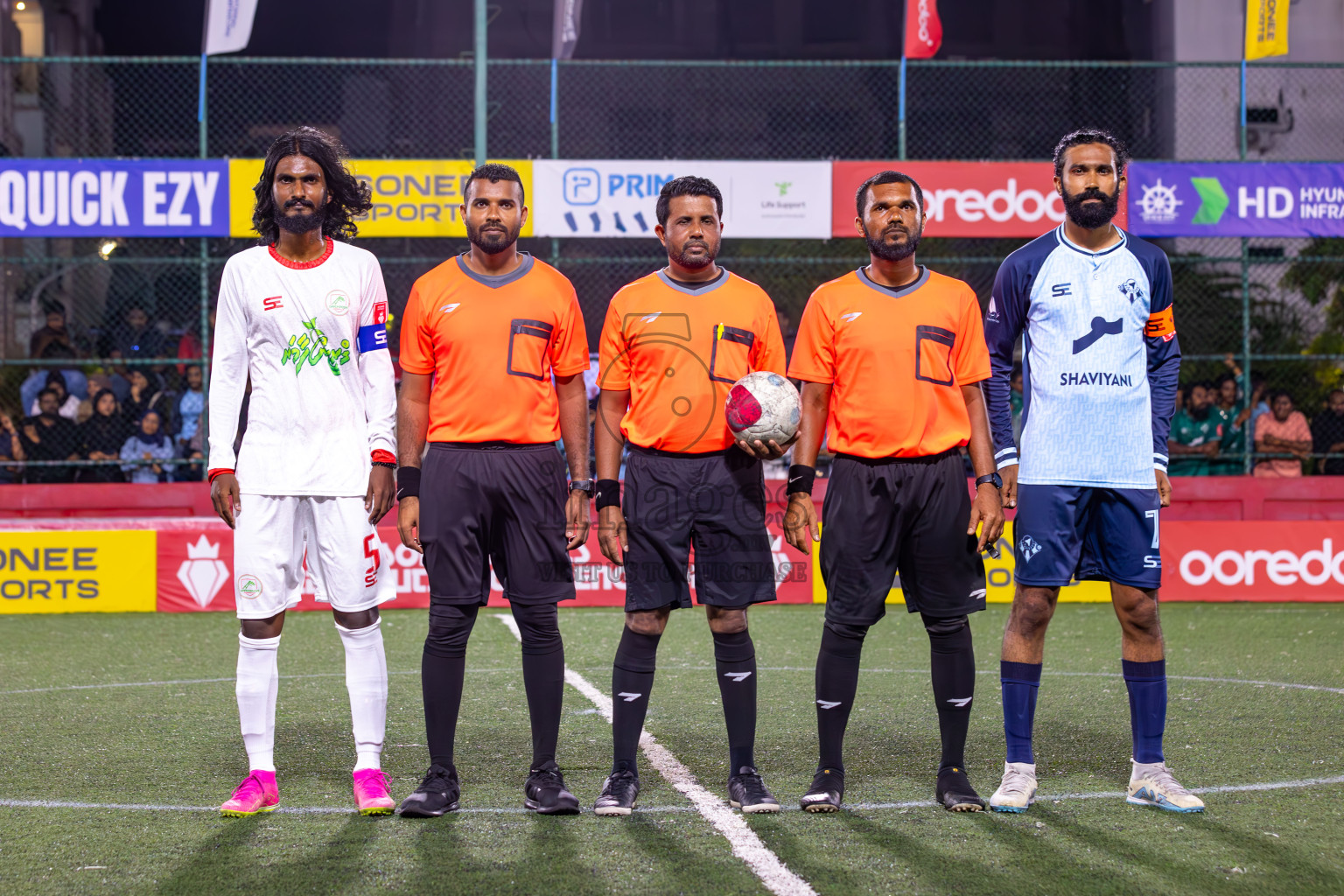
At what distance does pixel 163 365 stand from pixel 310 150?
1001 centimetres

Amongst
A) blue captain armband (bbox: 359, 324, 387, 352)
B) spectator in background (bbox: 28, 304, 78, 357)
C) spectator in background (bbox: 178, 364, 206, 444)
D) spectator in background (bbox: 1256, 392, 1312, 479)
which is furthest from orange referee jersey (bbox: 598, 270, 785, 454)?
spectator in background (bbox: 28, 304, 78, 357)

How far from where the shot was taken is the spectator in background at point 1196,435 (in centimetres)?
1388

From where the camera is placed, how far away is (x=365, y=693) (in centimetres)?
484

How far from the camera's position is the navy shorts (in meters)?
4.89

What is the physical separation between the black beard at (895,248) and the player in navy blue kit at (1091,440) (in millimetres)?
448

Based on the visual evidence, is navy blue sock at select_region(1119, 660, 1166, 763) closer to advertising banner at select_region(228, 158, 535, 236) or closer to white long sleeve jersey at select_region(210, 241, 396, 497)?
white long sleeve jersey at select_region(210, 241, 396, 497)

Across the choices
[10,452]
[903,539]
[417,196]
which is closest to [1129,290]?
[903,539]

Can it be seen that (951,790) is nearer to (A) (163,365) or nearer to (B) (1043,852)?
(B) (1043,852)

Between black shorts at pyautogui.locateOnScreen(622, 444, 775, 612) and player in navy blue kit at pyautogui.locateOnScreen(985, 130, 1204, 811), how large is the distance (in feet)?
3.20

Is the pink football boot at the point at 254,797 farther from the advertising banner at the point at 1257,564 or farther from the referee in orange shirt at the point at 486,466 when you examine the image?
the advertising banner at the point at 1257,564

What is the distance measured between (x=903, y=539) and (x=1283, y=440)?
10.8m

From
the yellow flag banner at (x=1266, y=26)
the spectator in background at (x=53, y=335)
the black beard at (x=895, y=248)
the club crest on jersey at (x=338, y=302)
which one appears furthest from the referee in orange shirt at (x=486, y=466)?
the yellow flag banner at (x=1266, y=26)

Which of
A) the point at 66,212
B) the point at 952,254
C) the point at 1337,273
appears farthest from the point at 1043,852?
the point at 952,254

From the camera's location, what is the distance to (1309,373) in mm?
16312
